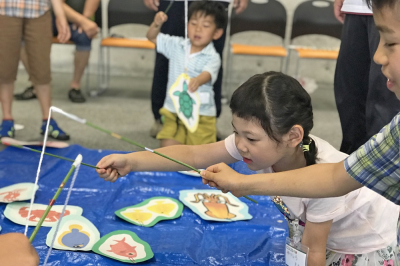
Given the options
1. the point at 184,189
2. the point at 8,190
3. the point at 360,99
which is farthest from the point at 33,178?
the point at 360,99

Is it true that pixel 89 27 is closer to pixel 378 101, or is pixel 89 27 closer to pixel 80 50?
pixel 80 50

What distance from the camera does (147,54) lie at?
472cm

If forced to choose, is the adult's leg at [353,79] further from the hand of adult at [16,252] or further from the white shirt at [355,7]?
the hand of adult at [16,252]

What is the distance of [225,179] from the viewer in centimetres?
117

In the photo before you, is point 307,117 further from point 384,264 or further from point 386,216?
point 384,264

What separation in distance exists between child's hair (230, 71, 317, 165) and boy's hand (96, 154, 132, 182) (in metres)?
0.36

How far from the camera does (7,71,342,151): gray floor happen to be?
2885mm

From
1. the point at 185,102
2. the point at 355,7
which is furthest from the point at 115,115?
the point at 355,7

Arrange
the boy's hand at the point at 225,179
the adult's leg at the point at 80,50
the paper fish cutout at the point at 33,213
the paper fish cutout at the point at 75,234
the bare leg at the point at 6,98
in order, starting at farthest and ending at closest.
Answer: the adult's leg at the point at 80,50
the bare leg at the point at 6,98
the paper fish cutout at the point at 33,213
the paper fish cutout at the point at 75,234
the boy's hand at the point at 225,179

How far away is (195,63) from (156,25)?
1.05ft

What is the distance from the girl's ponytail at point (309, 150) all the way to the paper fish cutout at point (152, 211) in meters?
0.71

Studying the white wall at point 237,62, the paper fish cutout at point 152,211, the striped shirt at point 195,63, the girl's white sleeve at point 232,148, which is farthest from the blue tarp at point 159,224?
the white wall at point 237,62

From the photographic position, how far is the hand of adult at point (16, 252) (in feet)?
3.13

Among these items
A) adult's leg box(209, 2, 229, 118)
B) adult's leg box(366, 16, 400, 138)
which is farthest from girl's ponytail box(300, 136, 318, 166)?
adult's leg box(209, 2, 229, 118)
